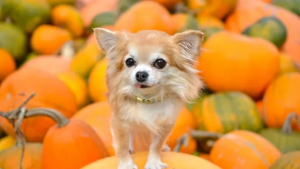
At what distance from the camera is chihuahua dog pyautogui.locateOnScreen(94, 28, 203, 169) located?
2.95ft

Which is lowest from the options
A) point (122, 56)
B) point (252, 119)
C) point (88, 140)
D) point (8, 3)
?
point (252, 119)

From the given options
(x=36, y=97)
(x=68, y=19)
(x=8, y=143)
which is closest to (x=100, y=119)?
(x=36, y=97)

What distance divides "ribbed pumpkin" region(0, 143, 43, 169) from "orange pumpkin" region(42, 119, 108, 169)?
0.27 feet

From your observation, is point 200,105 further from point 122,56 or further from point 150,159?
point 122,56

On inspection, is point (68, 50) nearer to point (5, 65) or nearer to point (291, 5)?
point (5, 65)

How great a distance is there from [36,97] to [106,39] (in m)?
0.79

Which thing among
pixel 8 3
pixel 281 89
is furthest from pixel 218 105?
pixel 8 3

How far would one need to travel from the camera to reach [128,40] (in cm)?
93

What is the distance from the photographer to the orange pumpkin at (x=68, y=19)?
2723 mm

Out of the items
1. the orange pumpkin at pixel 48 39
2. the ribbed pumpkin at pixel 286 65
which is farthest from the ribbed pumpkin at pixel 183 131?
the orange pumpkin at pixel 48 39

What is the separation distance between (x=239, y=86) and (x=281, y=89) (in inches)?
7.9

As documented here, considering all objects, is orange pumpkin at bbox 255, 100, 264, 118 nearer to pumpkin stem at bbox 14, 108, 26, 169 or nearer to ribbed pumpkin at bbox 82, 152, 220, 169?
ribbed pumpkin at bbox 82, 152, 220, 169

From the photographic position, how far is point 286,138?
1.67 metres

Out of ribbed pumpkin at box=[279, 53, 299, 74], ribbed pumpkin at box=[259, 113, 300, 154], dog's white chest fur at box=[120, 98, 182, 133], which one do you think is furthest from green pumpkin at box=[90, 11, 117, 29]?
dog's white chest fur at box=[120, 98, 182, 133]
